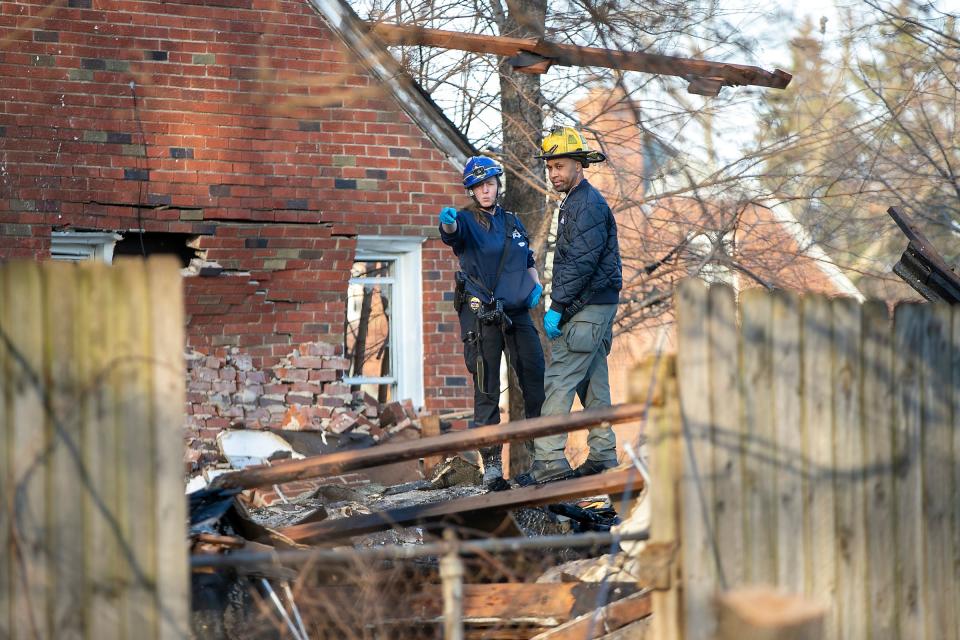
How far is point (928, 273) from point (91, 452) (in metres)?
5.61

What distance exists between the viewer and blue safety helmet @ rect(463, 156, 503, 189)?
757cm

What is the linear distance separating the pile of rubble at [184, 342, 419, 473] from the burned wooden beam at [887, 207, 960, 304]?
14.5 ft

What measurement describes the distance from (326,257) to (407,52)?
2716 mm

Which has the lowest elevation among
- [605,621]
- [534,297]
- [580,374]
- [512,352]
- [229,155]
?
[605,621]

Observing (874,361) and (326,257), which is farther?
(326,257)

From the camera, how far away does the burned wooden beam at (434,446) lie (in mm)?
4121

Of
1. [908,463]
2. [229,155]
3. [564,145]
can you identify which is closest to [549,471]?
[564,145]

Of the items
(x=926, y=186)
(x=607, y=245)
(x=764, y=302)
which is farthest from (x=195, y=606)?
(x=926, y=186)

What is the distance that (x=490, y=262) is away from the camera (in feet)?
25.6

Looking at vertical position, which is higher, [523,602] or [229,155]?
[229,155]

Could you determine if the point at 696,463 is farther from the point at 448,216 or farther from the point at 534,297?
the point at 534,297

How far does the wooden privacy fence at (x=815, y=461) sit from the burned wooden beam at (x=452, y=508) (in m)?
1.06

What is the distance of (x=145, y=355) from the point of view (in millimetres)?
3297

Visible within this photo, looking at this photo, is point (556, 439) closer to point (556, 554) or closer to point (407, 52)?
point (556, 554)
